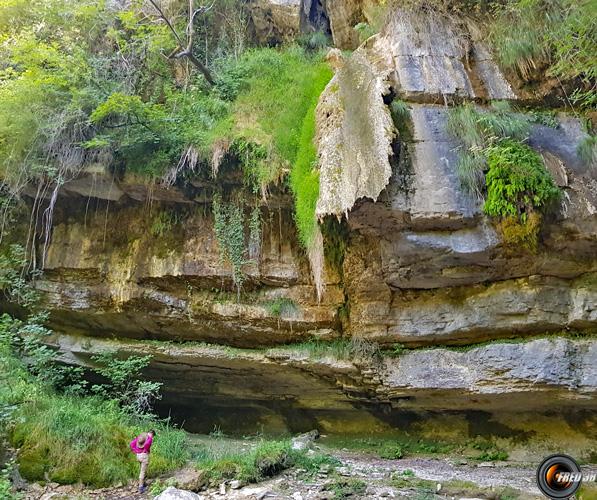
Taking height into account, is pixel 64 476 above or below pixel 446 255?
below

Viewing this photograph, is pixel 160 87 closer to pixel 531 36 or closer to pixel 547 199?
pixel 531 36

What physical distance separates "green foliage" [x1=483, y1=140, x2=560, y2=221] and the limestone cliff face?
0.25 metres

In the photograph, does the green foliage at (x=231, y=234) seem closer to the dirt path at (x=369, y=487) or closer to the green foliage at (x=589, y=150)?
the dirt path at (x=369, y=487)

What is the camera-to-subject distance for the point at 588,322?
246 inches

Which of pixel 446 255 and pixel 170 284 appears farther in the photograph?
pixel 170 284

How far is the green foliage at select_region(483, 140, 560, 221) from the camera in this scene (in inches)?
233

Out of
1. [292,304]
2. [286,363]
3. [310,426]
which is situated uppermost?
[292,304]

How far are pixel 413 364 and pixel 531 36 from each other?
558 centimetres

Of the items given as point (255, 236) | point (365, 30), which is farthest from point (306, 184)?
point (365, 30)

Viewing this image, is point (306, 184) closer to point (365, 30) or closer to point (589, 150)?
point (365, 30)

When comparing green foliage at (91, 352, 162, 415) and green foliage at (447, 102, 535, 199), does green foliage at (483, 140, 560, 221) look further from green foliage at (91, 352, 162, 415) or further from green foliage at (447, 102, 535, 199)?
green foliage at (91, 352, 162, 415)

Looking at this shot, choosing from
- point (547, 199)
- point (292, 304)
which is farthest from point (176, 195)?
point (547, 199)

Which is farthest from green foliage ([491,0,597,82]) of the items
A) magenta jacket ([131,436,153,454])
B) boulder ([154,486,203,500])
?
magenta jacket ([131,436,153,454])

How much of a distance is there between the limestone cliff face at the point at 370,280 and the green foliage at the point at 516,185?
250mm
